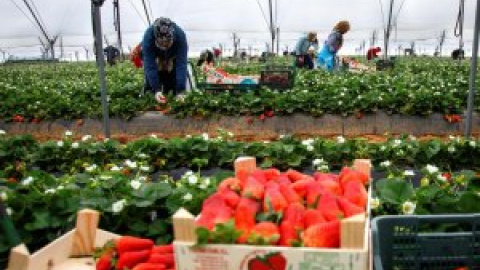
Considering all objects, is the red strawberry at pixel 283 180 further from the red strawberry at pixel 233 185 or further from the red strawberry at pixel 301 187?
the red strawberry at pixel 233 185

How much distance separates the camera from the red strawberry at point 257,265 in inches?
67.4

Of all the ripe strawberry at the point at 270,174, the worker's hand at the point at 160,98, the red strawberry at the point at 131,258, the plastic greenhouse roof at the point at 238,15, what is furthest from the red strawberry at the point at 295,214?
the plastic greenhouse roof at the point at 238,15

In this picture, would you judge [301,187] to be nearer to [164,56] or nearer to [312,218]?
[312,218]

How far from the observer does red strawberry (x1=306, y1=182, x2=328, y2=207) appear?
1.98 metres

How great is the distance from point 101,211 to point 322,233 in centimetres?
139

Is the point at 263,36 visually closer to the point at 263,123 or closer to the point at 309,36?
the point at 309,36

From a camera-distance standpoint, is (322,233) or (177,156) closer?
(322,233)

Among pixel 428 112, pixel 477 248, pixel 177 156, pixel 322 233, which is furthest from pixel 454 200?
pixel 428 112

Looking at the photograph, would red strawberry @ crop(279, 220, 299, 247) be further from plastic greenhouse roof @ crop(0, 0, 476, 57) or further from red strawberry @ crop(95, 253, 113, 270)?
plastic greenhouse roof @ crop(0, 0, 476, 57)

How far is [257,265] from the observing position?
1722 millimetres

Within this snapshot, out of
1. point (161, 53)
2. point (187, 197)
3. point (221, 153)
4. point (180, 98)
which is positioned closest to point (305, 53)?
point (180, 98)

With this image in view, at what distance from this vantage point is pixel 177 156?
198 inches

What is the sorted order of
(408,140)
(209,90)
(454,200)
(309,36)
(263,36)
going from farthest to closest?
(263,36) < (309,36) < (209,90) < (408,140) < (454,200)

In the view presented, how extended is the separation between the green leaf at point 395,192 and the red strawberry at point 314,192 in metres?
0.72
